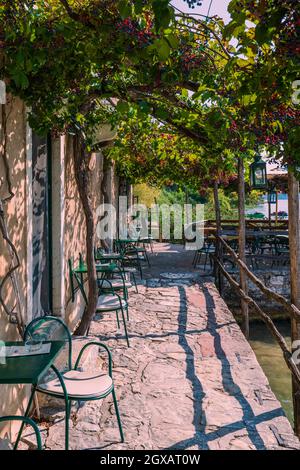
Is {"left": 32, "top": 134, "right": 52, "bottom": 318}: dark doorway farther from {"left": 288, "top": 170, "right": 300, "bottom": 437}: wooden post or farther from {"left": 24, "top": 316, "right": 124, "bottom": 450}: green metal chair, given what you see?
{"left": 288, "top": 170, "right": 300, "bottom": 437}: wooden post

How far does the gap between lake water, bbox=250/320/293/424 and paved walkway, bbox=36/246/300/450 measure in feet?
4.00

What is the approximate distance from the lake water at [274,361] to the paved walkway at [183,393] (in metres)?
1.22

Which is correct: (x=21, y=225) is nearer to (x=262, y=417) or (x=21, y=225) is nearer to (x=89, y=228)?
(x=89, y=228)

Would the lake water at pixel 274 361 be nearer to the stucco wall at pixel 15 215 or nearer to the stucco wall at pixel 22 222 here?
the stucco wall at pixel 22 222

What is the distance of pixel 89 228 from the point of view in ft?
15.9

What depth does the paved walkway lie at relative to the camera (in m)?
3.13

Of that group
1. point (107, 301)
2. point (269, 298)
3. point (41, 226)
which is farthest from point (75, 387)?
point (269, 298)

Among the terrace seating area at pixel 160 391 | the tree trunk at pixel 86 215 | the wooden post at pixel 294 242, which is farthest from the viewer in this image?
the tree trunk at pixel 86 215

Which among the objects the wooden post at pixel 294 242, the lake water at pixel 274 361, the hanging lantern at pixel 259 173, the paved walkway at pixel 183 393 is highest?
the hanging lantern at pixel 259 173

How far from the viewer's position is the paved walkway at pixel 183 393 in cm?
313

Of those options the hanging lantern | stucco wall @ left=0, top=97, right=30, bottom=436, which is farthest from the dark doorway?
the hanging lantern

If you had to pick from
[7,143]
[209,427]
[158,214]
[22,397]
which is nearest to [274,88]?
[7,143]

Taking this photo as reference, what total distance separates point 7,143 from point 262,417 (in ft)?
9.05

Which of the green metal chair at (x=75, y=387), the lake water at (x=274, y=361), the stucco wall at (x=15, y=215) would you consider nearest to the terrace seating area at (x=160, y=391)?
the green metal chair at (x=75, y=387)
